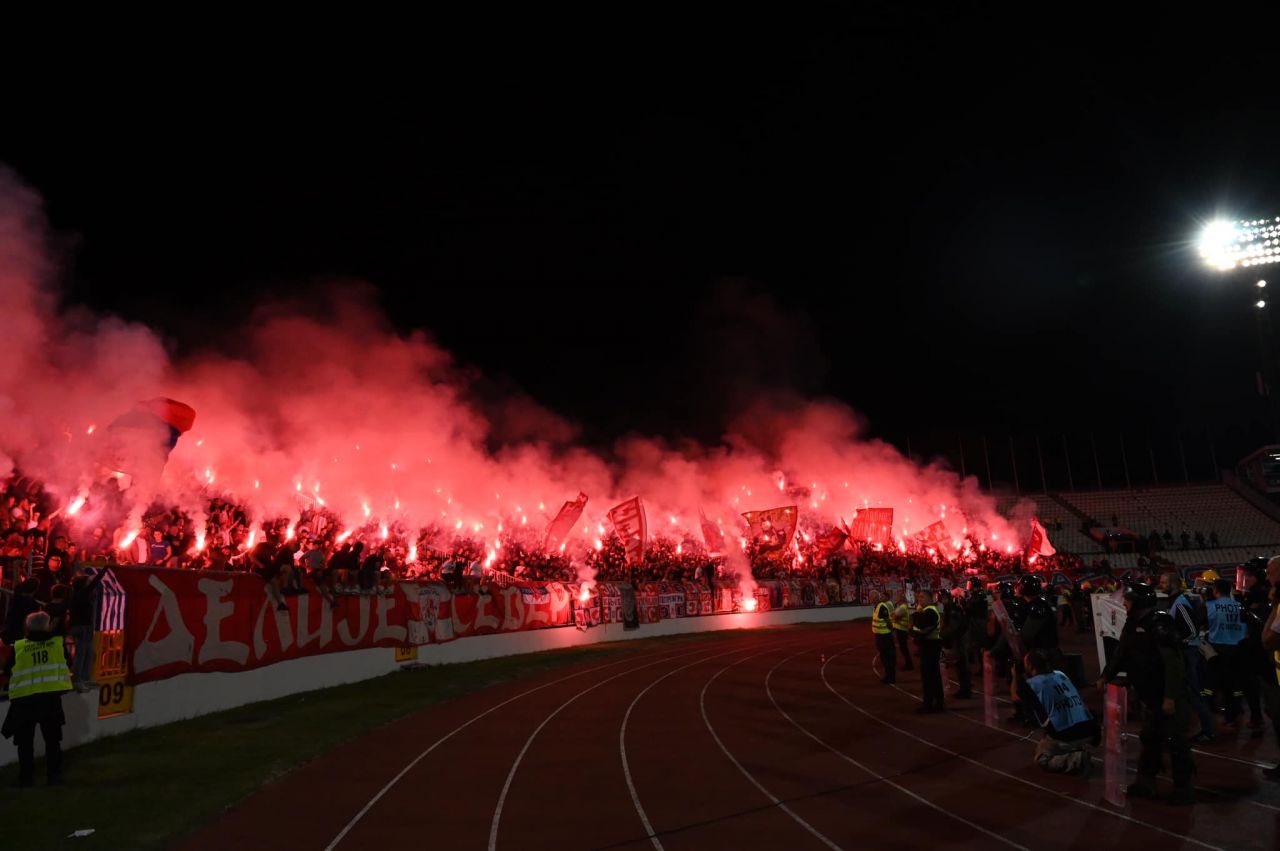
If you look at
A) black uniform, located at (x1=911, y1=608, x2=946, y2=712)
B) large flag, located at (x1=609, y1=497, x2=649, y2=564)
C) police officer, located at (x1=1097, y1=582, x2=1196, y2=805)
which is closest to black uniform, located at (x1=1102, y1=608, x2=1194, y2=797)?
police officer, located at (x1=1097, y1=582, x2=1196, y2=805)

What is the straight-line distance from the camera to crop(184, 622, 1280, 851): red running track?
660 centimetres

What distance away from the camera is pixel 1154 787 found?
7234 millimetres

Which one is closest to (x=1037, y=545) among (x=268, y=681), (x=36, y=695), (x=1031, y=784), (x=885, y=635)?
(x=885, y=635)

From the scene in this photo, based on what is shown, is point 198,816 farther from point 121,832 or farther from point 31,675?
point 31,675

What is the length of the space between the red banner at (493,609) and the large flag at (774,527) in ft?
46.1

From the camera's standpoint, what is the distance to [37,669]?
802cm

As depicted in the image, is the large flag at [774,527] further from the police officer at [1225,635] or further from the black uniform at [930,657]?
the police officer at [1225,635]

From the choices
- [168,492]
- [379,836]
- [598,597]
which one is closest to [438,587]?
[168,492]

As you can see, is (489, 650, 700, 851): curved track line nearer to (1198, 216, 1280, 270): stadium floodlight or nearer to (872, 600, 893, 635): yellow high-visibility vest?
(872, 600, 893, 635): yellow high-visibility vest

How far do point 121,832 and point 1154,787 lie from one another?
8966 mm

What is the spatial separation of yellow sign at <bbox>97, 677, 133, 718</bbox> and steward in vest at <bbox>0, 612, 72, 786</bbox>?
198cm

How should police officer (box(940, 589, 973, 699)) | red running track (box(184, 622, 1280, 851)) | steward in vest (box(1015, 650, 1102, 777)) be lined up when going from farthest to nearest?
Answer: 1. police officer (box(940, 589, 973, 699))
2. steward in vest (box(1015, 650, 1102, 777))
3. red running track (box(184, 622, 1280, 851))

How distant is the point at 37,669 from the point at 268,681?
652cm

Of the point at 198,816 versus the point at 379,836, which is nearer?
the point at 379,836
